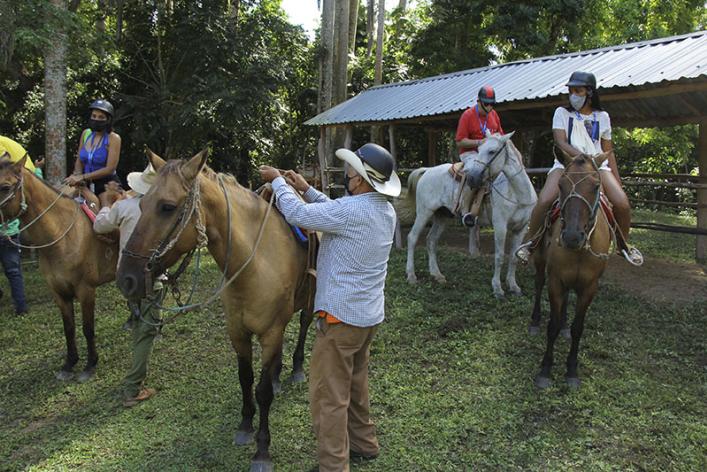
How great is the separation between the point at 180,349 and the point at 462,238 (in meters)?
7.56

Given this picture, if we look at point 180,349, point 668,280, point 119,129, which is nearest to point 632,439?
point 180,349

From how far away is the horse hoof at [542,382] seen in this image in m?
4.43

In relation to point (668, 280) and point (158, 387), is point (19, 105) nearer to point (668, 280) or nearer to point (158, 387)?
point (158, 387)

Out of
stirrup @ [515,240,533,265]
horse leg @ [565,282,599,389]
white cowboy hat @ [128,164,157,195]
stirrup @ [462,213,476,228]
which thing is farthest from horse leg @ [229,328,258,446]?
stirrup @ [462,213,476,228]

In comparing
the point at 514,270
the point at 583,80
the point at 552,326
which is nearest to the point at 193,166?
the point at 552,326

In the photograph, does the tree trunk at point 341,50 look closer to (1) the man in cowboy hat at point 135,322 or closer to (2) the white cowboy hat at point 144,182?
(1) the man in cowboy hat at point 135,322

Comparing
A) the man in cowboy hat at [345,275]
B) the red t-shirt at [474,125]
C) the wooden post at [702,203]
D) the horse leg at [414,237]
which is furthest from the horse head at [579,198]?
the wooden post at [702,203]

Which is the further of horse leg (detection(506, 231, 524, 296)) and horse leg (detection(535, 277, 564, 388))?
horse leg (detection(506, 231, 524, 296))

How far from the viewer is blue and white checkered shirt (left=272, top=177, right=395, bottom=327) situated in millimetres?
2881

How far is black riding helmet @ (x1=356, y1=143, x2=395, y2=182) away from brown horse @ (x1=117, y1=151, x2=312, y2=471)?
2.49ft

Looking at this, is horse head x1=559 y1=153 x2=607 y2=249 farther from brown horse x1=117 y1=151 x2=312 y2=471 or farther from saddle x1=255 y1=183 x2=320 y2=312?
brown horse x1=117 y1=151 x2=312 y2=471

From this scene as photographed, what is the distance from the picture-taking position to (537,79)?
9.16 m

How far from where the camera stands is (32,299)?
7.43m

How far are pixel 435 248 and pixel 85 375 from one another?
5016 millimetres
